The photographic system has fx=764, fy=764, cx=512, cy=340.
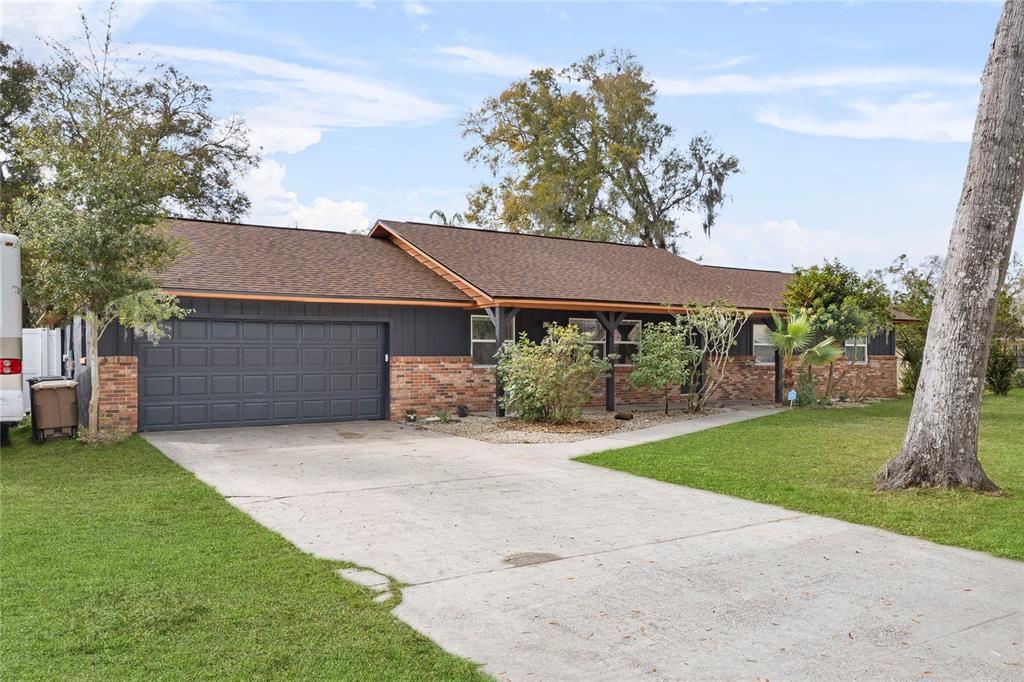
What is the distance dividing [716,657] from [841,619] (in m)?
1.04

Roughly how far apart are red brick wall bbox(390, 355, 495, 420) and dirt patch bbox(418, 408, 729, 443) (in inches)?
31.4

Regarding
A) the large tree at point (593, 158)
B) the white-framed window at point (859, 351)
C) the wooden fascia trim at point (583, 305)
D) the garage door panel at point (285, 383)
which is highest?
the large tree at point (593, 158)

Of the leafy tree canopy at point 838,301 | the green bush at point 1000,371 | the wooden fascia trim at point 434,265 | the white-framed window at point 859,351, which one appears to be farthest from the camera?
the white-framed window at point 859,351

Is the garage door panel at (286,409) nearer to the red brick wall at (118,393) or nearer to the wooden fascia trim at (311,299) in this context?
the wooden fascia trim at (311,299)

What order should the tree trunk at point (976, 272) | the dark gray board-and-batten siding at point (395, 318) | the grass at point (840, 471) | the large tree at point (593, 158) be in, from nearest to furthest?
the grass at point (840, 471)
the tree trunk at point (976, 272)
the dark gray board-and-batten siding at point (395, 318)
the large tree at point (593, 158)

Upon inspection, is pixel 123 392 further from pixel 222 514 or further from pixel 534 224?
pixel 534 224

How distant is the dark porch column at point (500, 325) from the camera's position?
14.9 m

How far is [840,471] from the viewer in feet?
31.2

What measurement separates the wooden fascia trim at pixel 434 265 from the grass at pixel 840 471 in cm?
512

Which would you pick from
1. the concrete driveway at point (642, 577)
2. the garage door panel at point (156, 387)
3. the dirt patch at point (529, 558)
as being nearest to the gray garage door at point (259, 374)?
the garage door panel at point (156, 387)

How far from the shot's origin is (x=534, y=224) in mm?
35500

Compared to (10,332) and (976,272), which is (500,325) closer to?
(10,332)

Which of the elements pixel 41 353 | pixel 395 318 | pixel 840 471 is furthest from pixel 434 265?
pixel 840 471

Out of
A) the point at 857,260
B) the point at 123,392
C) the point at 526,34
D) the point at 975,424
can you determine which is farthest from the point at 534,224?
the point at 975,424
